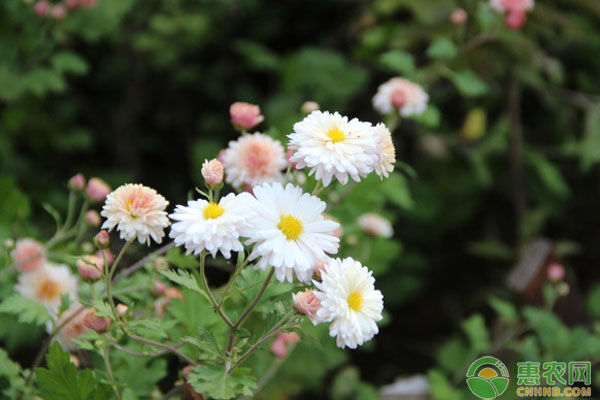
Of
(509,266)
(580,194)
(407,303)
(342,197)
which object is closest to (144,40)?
(342,197)

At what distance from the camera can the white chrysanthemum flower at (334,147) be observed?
0.68 m

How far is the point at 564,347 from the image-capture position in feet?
4.36

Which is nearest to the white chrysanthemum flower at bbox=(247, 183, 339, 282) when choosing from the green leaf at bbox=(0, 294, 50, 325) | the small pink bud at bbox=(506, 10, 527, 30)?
the green leaf at bbox=(0, 294, 50, 325)

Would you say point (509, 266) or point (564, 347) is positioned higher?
point (509, 266)

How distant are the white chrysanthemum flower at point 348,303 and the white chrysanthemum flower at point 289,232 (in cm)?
2

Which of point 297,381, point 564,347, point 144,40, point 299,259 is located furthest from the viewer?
point 144,40

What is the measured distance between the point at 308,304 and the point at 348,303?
42 millimetres

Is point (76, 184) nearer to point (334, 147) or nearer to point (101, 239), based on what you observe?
point (101, 239)

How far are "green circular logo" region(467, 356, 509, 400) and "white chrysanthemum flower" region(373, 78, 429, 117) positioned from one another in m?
0.47

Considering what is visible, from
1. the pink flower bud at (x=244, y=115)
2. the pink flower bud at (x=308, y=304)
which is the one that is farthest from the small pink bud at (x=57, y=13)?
the pink flower bud at (x=308, y=304)

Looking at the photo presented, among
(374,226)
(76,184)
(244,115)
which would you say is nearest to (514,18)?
(374,226)

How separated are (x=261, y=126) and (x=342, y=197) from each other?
848 mm

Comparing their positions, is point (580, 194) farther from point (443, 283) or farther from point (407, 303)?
point (407, 303)

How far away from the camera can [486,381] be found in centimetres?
100
